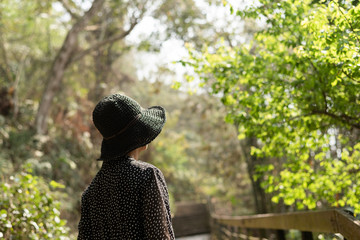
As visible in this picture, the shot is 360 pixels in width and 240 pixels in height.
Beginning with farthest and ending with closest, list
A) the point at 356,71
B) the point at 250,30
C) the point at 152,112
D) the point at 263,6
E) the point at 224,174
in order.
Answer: the point at 224,174 < the point at 250,30 < the point at 263,6 < the point at 356,71 < the point at 152,112

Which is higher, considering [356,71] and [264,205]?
[356,71]

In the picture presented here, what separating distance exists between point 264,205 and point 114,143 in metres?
9.51

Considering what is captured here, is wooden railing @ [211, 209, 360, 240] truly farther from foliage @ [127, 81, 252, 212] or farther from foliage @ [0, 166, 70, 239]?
foliage @ [127, 81, 252, 212]

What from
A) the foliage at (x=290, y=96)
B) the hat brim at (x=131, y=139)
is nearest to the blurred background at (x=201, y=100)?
the foliage at (x=290, y=96)

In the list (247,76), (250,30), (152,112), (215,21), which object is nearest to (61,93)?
(215,21)

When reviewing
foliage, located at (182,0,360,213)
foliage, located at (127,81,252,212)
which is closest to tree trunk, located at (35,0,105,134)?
foliage, located at (127,81,252,212)

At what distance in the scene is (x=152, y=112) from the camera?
2.12m

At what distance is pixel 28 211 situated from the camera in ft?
12.5

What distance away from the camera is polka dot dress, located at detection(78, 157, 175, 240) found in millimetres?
1741

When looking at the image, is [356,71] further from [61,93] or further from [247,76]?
[61,93]

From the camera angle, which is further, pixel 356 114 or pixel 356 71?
pixel 356 114

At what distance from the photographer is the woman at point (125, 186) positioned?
5.78 ft

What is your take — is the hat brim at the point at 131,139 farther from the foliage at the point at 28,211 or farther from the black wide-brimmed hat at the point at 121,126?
the foliage at the point at 28,211

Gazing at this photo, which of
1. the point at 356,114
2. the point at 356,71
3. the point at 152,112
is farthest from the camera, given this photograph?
the point at 356,114
